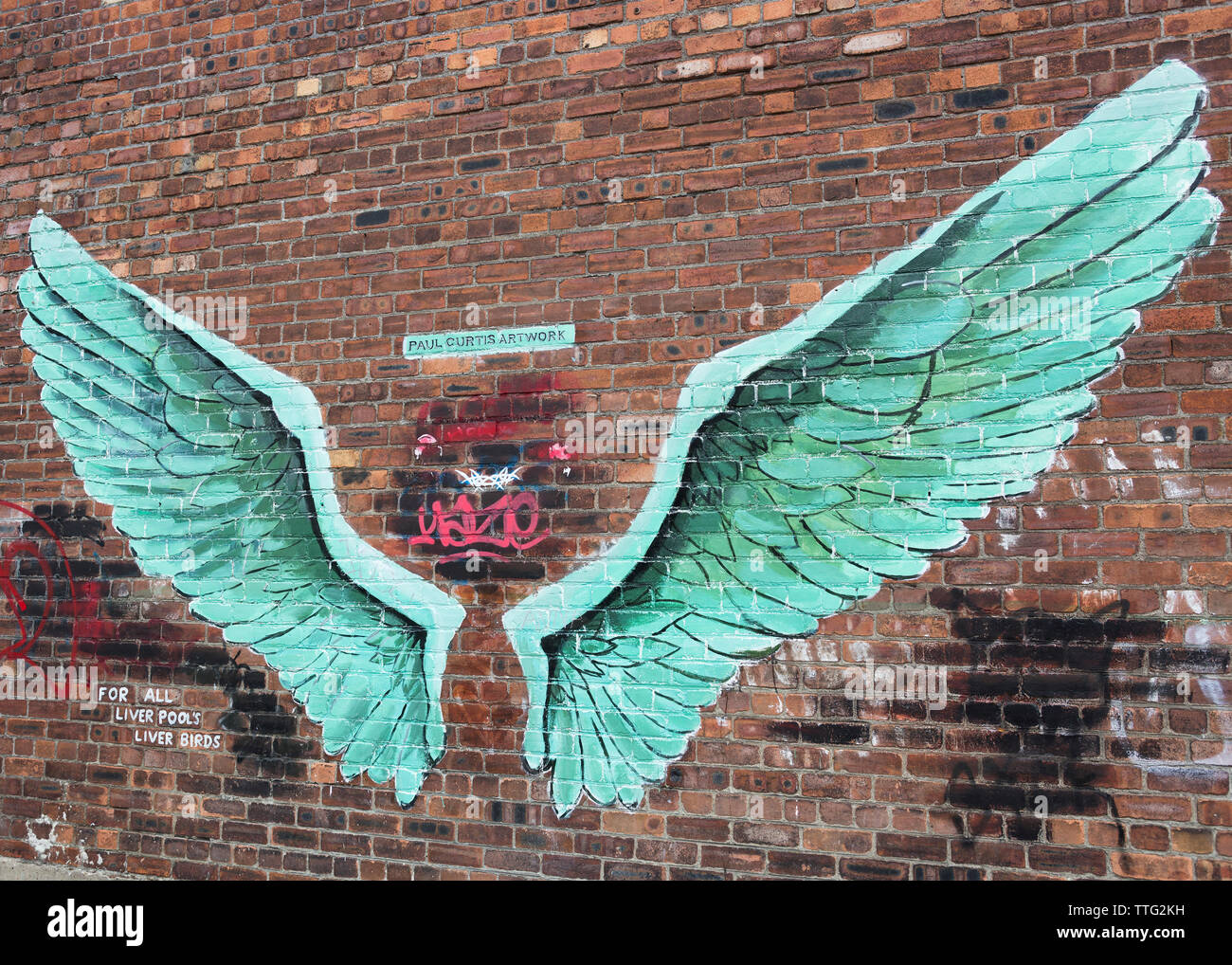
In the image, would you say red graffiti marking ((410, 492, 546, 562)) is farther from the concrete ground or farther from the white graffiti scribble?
the concrete ground

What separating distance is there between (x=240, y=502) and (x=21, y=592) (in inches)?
46.7

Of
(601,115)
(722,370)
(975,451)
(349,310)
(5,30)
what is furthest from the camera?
(5,30)

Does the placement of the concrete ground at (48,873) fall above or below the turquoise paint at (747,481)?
below

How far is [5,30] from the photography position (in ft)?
11.8

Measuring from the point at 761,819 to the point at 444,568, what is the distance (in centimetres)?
136

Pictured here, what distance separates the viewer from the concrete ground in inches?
120

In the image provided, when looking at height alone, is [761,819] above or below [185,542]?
below

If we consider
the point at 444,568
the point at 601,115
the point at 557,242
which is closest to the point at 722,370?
the point at 557,242

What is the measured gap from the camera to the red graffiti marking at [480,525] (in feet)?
8.87

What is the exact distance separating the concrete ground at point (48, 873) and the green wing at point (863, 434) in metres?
1.87

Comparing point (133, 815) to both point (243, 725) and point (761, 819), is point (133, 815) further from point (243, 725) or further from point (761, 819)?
point (761, 819)

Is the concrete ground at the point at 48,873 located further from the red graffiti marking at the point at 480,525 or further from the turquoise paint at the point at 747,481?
the red graffiti marking at the point at 480,525

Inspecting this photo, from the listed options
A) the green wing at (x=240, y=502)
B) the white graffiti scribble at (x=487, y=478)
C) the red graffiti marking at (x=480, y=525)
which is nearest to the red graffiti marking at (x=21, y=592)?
the green wing at (x=240, y=502)

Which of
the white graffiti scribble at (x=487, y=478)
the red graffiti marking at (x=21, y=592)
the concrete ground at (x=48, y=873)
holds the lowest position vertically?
the concrete ground at (x=48, y=873)
